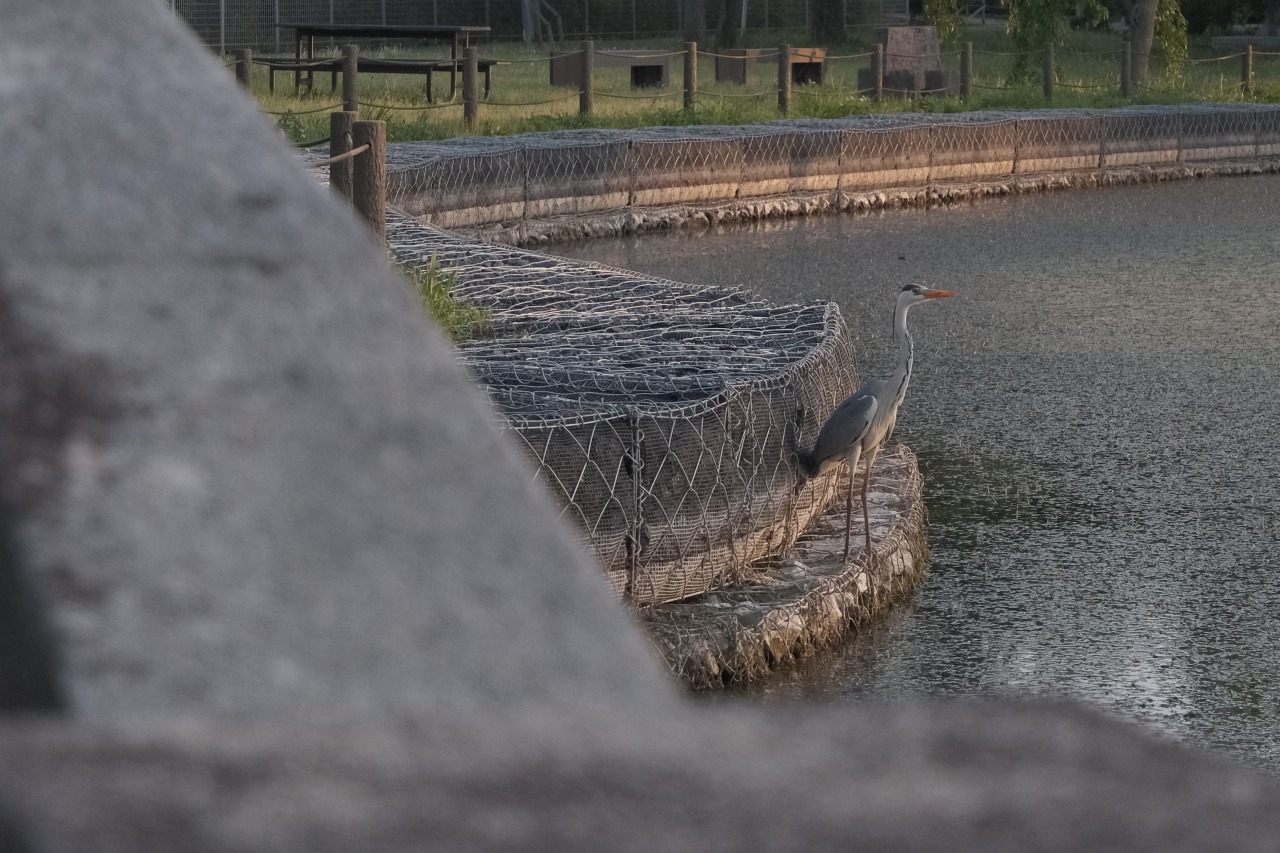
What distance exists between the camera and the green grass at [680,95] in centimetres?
1881

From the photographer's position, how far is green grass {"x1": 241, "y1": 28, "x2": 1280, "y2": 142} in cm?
1881

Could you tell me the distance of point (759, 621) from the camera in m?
5.52

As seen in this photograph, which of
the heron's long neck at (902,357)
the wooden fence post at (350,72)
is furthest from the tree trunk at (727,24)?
the heron's long neck at (902,357)

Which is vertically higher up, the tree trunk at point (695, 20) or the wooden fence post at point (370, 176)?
the tree trunk at point (695, 20)

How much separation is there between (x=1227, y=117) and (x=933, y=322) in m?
12.0

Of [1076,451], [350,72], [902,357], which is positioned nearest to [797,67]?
[350,72]

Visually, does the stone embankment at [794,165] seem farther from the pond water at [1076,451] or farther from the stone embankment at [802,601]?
the stone embankment at [802,601]

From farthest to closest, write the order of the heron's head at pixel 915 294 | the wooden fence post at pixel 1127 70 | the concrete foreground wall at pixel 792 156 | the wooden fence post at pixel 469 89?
the wooden fence post at pixel 1127 70, the wooden fence post at pixel 469 89, the concrete foreground wall at pixel 792 156, the heron's head at pixel 915 294

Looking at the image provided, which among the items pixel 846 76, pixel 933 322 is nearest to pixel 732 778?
pixel 933 322

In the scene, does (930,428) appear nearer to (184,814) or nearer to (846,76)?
(184,814)

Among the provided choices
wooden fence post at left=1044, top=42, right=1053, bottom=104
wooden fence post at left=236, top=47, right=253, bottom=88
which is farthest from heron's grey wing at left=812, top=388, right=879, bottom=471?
wooden fence post at left=1044, top=42, right=1053, bottom=104

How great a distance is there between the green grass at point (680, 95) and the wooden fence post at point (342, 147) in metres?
8.21

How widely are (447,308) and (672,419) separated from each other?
283 cm

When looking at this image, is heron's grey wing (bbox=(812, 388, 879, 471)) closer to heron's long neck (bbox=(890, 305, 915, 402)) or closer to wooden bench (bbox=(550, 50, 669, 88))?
heron's long neck (bbox=(890, 305, 915, 402))
